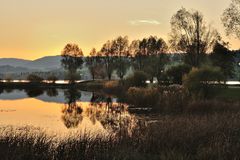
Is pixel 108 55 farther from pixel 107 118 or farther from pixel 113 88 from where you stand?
pixel 107 118

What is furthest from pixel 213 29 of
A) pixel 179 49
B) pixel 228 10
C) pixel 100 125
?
pixel 100 125

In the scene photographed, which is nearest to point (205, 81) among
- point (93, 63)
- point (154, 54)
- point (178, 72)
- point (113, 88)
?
point (178, 72)

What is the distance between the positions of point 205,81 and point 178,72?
61.0 ft

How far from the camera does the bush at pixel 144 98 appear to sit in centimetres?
3616

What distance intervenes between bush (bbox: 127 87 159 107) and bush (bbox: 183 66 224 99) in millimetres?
3560

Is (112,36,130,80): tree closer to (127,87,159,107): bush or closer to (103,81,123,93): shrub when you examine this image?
(103,81,123,93): shrub

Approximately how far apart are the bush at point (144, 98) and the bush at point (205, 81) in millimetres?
3560

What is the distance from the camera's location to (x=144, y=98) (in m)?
37.6

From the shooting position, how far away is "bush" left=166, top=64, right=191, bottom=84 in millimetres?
52388

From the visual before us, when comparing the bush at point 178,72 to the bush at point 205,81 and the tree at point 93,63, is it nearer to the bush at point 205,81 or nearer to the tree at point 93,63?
the bush at point 205,81

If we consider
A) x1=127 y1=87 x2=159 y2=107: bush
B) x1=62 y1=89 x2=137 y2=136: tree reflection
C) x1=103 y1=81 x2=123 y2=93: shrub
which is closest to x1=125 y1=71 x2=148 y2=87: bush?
x1=103 y1=81 x2=123 y2=93: shrub

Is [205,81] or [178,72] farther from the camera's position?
[178,72]

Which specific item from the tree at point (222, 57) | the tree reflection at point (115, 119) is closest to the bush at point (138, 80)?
the tree reflection at point (115, 119)

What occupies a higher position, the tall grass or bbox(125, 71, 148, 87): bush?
bbox(125, 71, 148, 87): bush
